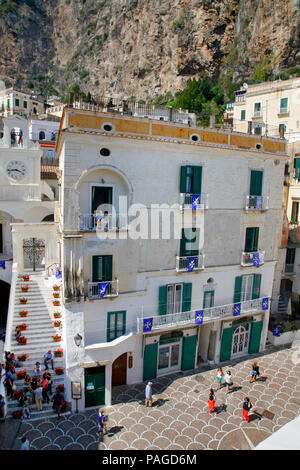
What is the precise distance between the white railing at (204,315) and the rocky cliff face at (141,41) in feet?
177

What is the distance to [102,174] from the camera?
17.2 meters

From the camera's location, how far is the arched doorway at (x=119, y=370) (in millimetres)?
19188

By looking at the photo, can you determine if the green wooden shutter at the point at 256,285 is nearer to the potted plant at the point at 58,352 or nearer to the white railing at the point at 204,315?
→ the white railing at the point at 204,315

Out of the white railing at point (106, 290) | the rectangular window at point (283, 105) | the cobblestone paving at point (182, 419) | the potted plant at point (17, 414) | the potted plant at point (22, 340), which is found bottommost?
the cobblestone paving at point (182, 419)

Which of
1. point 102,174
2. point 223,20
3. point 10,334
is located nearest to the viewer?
point 102,174

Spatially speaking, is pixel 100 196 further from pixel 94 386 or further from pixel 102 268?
pixel 94 386

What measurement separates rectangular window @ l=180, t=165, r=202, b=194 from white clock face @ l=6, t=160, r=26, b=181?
16.1 m

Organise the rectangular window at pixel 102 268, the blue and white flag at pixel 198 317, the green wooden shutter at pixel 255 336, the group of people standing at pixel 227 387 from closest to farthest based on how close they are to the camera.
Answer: the group of people standing at pixel 227 387
the rectangular window at pixel 102 268
the blue and white flag at pixel 198 317
the green wooden shutter at pixel 255 336

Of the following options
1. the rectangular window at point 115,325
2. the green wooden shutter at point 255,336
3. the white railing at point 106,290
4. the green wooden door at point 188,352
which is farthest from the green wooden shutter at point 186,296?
the green wooden shutter at point 255,336

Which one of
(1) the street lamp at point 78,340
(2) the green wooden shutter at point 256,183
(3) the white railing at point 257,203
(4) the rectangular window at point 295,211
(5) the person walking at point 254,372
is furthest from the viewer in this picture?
(4) the rectangular window at point 295,211
